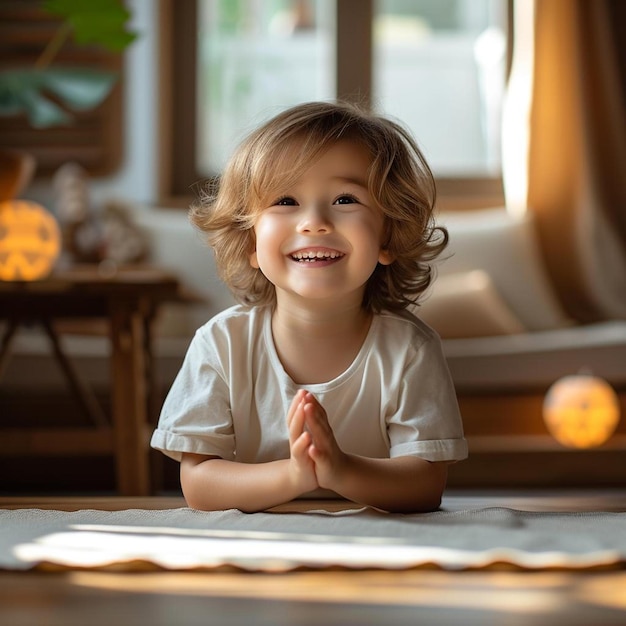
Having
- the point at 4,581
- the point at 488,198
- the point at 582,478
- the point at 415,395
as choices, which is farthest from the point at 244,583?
the point at 488,198

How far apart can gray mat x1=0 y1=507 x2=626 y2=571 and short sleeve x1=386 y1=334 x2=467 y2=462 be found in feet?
0.28

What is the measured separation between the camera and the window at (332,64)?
381cm

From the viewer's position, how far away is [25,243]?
2.55 metres

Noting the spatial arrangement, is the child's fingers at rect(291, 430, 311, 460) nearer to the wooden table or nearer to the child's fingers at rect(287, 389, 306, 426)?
the child's fingers at rect(287, 389, 306, 426)

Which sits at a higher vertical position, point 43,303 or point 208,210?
point 208,210

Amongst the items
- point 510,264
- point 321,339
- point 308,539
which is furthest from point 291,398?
point 510,264

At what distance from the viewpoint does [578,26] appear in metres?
3.65

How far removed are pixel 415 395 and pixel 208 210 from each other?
39 centimetres

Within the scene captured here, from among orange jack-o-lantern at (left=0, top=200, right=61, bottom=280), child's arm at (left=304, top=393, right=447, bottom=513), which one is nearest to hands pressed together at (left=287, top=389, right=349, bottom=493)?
child's arm at (left=304, top=393, right=447, bottom=513)

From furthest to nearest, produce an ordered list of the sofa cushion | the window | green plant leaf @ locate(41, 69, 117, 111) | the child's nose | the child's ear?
the window → the sofa cushion → green plant leaf @ locate(41, 69, 117, 111) → the child's ear → the child's nose

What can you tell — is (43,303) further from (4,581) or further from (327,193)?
(4,581)

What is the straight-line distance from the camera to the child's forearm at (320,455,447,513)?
1067mm

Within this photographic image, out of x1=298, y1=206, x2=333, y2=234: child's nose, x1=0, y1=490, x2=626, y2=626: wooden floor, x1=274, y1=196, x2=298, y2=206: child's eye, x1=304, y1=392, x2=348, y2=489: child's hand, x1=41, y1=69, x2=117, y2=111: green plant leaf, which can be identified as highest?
x1=41, y1=69, x2=117, y2=111: green plant leaf

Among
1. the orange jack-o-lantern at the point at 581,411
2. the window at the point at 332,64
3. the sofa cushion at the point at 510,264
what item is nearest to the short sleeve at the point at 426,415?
the orange jack-o-lantern at the point at 581,411
